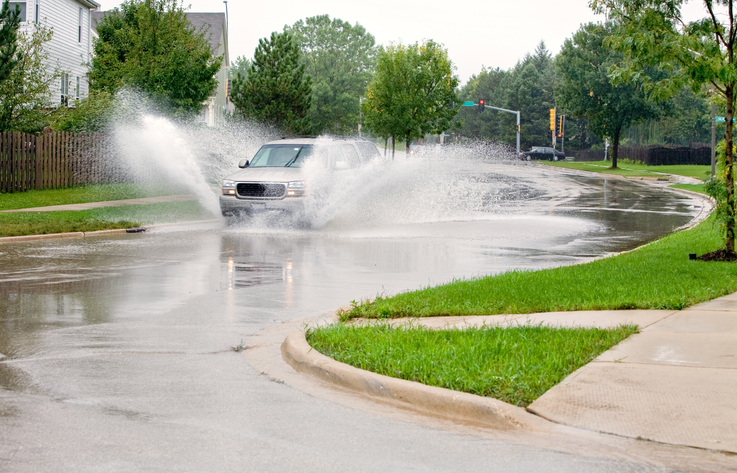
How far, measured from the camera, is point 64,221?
19.3m

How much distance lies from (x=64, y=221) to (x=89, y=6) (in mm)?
30200

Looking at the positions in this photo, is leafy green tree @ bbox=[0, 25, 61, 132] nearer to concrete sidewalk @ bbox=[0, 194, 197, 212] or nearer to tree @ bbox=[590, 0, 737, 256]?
concrete sidewalk @ bbox=[0, 194, 197, 212]

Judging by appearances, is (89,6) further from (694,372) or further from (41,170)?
(694,372)

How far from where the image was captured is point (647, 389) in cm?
589

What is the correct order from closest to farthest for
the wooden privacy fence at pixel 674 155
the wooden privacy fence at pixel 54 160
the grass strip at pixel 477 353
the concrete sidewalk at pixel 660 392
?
the concrete sidewalk at pixel 660 392
the grass strip at pixel 477 353
the wooden privacy fence at pixel 54 160
the wooden privacy fence at pixel 674 155

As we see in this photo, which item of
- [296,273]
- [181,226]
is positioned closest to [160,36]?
[181,226]

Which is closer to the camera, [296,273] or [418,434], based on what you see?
[418,434]

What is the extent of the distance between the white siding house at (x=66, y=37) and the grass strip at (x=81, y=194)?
32.0ft

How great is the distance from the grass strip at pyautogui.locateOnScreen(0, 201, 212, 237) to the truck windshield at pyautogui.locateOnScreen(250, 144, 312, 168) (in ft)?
7.65

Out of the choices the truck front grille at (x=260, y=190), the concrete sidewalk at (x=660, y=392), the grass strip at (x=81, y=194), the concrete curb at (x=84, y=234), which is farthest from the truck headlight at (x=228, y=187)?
the concrete sidewalk at (x=660, y=392)

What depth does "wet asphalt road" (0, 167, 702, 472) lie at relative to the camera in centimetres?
488

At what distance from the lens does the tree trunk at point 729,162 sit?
12773mm

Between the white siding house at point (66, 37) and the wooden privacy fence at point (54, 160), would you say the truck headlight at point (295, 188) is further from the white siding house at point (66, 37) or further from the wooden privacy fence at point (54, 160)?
the white siding house at point (66, 37)

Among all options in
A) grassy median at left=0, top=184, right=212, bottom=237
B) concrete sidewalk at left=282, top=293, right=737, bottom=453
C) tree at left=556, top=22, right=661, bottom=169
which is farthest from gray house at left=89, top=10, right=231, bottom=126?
concrete sidewalk at left=282, top=293, right=737, bottom=453
